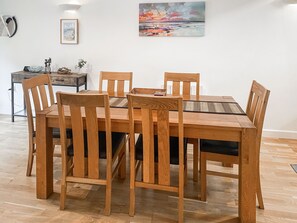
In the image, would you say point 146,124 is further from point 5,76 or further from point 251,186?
point 5,76

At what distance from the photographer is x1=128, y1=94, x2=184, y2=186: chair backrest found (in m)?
1.87

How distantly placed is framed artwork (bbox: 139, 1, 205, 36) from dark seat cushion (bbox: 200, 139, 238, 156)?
234 centimetres

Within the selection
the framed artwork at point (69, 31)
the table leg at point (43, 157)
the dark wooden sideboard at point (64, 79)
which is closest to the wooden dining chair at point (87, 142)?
the table leg at point (43, 157)

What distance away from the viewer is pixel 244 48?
408 centimetres

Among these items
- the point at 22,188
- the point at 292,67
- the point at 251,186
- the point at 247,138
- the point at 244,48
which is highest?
the point at 244,48

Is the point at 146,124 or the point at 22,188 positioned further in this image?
the point at 22,188

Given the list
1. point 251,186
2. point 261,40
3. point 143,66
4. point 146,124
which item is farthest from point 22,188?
point 261,40

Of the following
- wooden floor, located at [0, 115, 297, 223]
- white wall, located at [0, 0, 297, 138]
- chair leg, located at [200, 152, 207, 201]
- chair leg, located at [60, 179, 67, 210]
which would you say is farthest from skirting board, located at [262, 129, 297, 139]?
chair leg, located at [60, 179, 67, 210]

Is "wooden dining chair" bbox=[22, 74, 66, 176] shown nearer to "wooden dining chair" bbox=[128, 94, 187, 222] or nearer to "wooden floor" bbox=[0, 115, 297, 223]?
"wooden floor" bbox=[0, 115, 297, 223]

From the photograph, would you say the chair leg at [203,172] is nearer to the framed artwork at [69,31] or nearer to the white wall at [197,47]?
the white wall at [197,47]

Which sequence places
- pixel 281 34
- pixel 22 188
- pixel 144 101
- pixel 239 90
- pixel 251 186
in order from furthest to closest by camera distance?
1. pixel 239 90
2. pixel 281 34
3. pixel 22 188
4. pixel 251 186
5. pixel 144 101

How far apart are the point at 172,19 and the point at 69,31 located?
1.79 m

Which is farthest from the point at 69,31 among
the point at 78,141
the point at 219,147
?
the point at 219,147

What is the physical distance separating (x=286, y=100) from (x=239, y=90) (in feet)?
2.29
